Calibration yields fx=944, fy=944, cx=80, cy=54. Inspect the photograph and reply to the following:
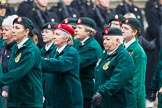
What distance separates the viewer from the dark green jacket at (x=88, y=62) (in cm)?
1385

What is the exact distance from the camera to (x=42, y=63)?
12.1m

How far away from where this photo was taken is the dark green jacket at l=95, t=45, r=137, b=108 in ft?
39.7

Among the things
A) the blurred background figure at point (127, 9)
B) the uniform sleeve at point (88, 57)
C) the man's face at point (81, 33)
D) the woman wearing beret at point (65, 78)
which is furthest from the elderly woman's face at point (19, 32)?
the blurred background figure at point (127, 9)

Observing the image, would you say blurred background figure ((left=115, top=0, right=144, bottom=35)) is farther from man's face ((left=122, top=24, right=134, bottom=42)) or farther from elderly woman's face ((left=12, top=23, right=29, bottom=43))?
elderly woman's face ((left=12, top=23, right=29, bottom=43))

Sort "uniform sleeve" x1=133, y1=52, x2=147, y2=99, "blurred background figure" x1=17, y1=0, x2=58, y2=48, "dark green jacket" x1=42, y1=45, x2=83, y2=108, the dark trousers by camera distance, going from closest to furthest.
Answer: "dark green jacket" x1=42, y1=45, x2=83, y2=108
"uniform sleeve" x1=133, y1=52, x2=147, y2=99
the dark trousers
"blurred background figure" x1=17, y1=0, x2=58, y2=48

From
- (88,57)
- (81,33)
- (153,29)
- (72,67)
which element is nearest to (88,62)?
(88,57)

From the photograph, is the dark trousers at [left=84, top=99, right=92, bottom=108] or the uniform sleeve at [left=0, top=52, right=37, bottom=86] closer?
the uniform sleeve at [left=0, top=52, right=37, bottom=86]

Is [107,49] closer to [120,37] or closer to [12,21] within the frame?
[120,37]

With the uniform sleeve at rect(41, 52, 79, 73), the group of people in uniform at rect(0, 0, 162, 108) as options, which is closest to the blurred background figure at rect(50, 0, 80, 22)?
the group of people in uniform at rect(0, 0, 162, 108)

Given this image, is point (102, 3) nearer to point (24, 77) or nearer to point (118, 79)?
point (118, 79)

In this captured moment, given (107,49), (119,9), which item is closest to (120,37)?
(107,49)

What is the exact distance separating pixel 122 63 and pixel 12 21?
63.9 inches

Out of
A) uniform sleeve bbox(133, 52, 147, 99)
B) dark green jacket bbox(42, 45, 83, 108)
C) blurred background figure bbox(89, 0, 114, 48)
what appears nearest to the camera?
dark green jacket bbox(42, 45, 83, 108)

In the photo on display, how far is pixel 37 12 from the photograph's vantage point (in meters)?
A: 18.6
